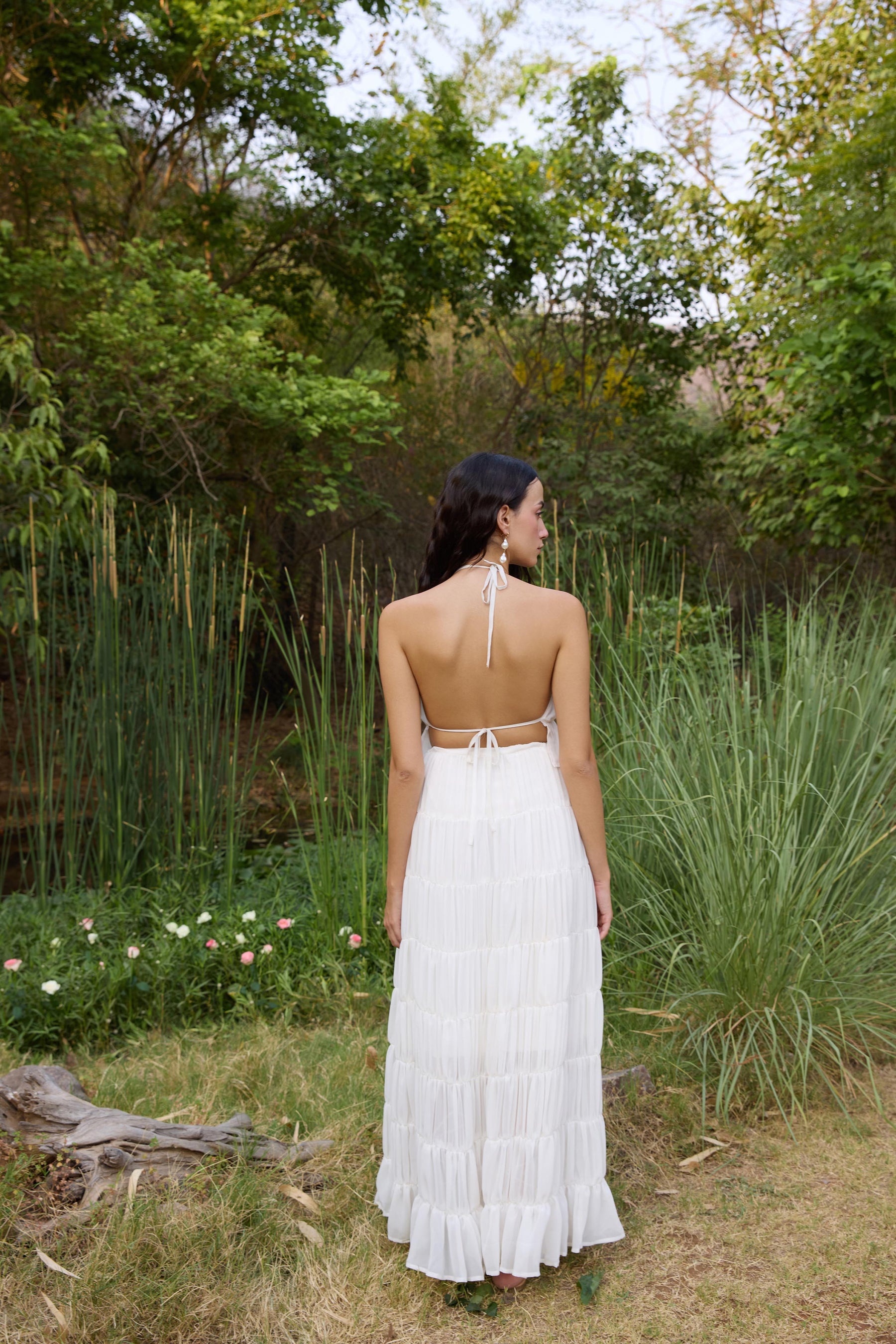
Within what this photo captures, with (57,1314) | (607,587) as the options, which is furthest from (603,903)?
(607,587)

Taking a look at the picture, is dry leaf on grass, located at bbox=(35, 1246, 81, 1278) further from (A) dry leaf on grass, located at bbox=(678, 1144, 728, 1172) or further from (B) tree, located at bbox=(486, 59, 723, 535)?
(B) tree, located at bbox=(486, 59, 723, 535)

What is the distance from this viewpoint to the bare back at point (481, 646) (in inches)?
72.3

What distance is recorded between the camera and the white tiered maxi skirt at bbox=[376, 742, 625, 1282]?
6.15 ft

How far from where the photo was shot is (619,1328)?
6.21 feet

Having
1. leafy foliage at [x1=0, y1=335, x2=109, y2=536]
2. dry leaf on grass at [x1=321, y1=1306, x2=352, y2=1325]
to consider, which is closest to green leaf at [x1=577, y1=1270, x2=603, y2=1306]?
dry leaf on grass at [x1=321, y1=1306, x2=352, y2=1325]

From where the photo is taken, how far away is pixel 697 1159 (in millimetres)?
2430

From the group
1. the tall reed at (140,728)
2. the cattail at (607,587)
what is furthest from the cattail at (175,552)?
the cattail at (607,587)

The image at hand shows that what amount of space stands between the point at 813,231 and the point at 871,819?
390 cm

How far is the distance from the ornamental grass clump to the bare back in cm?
108

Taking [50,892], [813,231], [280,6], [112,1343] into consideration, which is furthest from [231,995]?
[280,6]

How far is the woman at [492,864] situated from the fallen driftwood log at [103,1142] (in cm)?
53

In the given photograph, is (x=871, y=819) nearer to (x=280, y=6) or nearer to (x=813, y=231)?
(x=813, y=231)

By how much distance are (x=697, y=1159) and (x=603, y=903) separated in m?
0.85

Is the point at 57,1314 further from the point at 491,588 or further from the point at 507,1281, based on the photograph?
the point at 491,588
